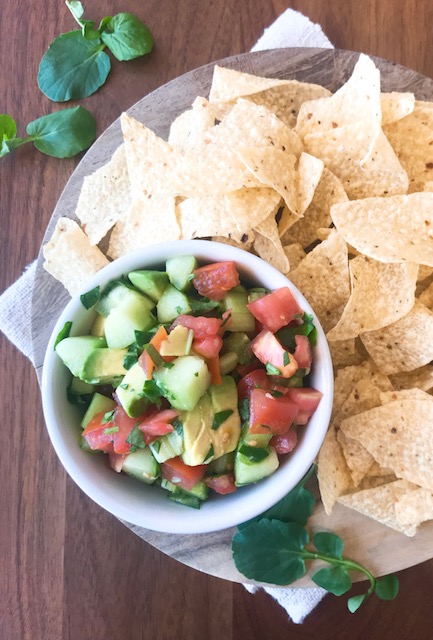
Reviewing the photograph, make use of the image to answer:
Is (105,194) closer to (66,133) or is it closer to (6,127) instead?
(66,133)

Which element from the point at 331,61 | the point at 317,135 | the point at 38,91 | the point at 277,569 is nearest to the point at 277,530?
the point at 277,569

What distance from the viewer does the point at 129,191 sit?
1.77 meters

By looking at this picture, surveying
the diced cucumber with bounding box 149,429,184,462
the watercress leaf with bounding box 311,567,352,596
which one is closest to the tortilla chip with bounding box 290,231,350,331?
the diced cucumber with bounding box 149,429,184,462

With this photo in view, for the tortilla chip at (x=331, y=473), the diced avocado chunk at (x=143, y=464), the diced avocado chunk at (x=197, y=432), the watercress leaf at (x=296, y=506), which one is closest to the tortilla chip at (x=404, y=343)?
the tortilla chip at (x=331, y=473)

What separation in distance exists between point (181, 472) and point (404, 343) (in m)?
0.69

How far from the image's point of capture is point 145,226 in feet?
5.61

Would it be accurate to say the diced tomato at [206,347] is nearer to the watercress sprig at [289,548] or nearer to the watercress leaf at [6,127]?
the watercress sprig at [289,548]

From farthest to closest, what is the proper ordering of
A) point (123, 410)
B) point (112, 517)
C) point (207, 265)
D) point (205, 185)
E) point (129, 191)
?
point (112, 517), point (129, 191), point (205, 185), point (207, 265), point (123, 410)

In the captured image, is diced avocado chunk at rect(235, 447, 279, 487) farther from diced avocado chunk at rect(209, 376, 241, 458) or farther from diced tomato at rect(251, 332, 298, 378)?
diced tomato at rect(251, 332, 298, 378)

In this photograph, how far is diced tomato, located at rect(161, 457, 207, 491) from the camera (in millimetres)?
1401

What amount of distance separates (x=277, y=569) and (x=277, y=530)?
104mm

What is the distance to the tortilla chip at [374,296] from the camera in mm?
1617

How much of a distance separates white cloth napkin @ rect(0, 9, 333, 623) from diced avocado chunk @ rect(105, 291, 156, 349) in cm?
63

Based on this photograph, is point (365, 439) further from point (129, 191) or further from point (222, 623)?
point (129, 191)
